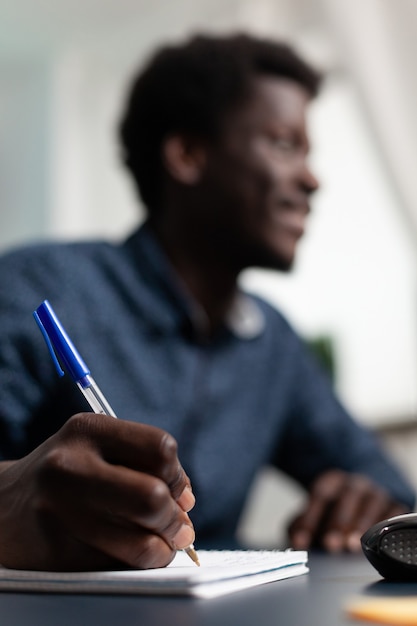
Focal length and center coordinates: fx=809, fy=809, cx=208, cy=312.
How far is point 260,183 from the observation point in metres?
1.15

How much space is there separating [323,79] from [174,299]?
0.53 meters

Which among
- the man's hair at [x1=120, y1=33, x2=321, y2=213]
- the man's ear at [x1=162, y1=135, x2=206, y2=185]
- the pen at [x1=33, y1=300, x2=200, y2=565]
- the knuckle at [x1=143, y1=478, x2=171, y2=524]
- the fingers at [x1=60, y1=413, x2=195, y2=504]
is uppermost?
the man's hair at [x1=120, y1=33, x2=321, y2=213]

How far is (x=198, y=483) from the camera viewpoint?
0.98m

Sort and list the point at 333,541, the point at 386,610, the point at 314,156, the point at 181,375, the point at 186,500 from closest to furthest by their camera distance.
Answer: the point at 386,610
the point at 186,500
the point at 333,541
the point at 181,375
the point at 314,156

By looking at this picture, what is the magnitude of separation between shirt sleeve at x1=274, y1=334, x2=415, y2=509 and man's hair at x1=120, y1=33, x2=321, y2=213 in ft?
1.22

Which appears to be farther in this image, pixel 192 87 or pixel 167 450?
pixel 192 87

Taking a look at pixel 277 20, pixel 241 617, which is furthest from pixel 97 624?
pixel 277 20

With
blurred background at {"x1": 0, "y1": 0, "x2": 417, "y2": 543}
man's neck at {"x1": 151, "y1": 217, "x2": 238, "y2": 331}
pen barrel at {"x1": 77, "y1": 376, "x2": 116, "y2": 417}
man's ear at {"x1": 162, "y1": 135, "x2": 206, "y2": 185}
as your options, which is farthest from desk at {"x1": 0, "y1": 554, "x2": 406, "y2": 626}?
blurred background at {"x1": 0, "y1": 0, "x2": 417, "y2": 543}

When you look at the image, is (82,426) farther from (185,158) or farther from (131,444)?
(185,158)

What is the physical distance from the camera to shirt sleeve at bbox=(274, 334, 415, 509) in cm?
118

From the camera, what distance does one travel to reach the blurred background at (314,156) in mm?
1616

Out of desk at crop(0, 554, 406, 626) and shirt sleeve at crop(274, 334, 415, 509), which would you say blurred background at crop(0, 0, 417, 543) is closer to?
shirt sleeve at crop(274, 334, 415, 509)

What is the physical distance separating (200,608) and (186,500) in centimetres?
9

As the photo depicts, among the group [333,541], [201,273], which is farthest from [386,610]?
[201,273]
